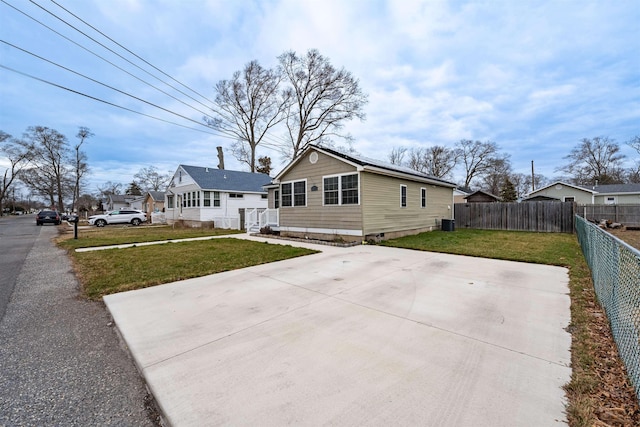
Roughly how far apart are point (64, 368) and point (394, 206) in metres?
11.1

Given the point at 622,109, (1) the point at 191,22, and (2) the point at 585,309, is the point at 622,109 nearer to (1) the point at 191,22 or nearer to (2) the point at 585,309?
(2) the point at 585,309

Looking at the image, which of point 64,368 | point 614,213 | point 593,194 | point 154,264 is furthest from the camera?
point 593,194

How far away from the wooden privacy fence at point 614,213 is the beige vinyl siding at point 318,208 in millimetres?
15927

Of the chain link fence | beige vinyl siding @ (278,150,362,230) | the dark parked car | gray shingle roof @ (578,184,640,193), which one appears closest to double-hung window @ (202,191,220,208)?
beige vinyl siding @ (278,150,362,230)

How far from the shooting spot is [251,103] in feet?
89.2

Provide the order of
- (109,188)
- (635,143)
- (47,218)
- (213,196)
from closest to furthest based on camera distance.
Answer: (213,196)
(47,218)
(635,143)
(109,188)

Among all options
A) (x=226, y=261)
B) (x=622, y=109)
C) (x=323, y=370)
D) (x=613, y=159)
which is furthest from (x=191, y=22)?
(x=613, y=159)

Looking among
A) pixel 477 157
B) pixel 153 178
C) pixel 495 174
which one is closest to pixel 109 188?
pixel 153 178

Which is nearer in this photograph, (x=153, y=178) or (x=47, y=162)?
(x=47, y=162)

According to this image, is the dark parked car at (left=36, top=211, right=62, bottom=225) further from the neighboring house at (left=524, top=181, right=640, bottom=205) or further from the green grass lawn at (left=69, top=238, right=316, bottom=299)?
the neighboring house at (left=524, top=181, right=640, bottom=205)

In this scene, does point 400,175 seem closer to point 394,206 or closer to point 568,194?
point 394,206

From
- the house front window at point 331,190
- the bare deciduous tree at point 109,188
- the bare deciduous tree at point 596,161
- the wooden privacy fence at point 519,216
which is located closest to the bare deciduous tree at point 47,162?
the bare deciduous tree at point 109,188

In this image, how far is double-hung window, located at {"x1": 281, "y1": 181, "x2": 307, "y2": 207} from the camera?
40.8 feet

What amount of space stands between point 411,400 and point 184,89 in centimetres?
1709
